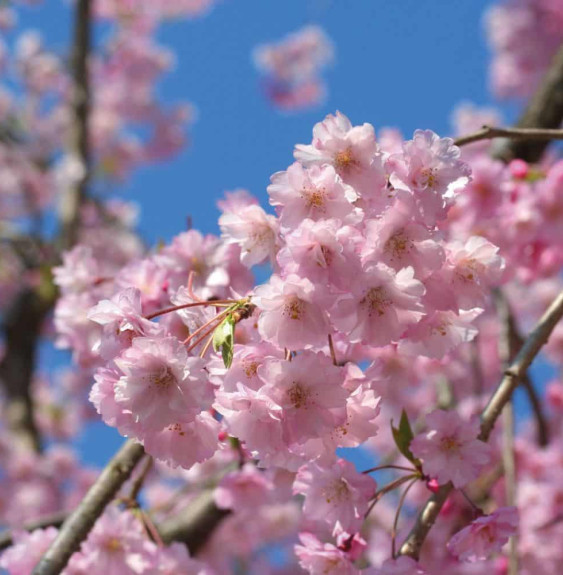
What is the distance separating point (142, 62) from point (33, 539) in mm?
7729

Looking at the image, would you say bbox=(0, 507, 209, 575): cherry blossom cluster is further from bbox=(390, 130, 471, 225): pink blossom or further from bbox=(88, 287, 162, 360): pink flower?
bbox=(390, 130, 471, 225): pink blossom

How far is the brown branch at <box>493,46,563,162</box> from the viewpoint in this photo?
128 inches

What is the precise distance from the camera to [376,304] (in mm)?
1251

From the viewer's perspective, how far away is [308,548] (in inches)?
59.7

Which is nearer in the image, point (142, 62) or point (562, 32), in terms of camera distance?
point (562, 32)

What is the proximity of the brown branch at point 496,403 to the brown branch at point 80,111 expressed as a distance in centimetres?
398

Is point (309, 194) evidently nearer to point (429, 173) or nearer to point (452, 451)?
point (429, 173)

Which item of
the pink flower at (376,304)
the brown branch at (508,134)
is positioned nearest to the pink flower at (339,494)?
the pink flower at (376,304)

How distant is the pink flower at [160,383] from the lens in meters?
1.21

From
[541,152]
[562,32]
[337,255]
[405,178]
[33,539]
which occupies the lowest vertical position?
[33,539]

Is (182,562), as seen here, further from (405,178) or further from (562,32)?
(562,32)

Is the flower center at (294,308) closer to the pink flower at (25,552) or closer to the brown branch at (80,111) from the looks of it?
the pink flower at (25,552)

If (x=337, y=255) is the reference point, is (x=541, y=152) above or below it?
above

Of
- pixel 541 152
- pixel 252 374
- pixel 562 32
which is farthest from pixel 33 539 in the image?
pixel 562 32
